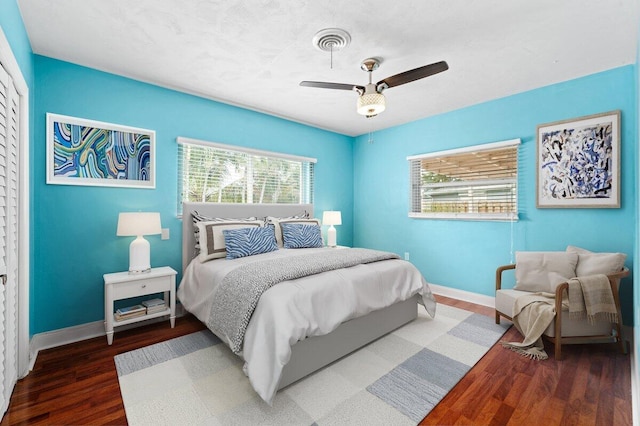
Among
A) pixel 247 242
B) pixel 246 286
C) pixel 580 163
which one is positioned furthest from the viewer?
pixel 247 242

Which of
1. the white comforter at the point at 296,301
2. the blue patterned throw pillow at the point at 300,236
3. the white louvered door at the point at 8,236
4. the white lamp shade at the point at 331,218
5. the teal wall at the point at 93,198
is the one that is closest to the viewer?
the white louvered door at the point at 8,236

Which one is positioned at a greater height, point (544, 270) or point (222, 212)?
point (222, 212)

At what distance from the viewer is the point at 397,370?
86.7 inches

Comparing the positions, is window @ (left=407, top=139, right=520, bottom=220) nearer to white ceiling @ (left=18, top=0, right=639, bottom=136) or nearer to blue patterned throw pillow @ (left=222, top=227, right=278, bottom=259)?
white ceiling @ (left=18, top=0, right=639, bottom=136)

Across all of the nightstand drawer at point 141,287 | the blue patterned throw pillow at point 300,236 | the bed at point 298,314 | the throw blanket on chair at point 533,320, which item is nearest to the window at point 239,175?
the bed at point 298,314

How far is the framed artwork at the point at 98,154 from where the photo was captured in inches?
105

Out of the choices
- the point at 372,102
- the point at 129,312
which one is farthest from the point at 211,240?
the point at 372,102

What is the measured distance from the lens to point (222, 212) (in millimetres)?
3625

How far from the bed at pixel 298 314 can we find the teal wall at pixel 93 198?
0.55 metres

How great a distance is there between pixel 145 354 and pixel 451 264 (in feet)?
12.3

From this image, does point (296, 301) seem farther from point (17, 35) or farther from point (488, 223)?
point (488, 223)

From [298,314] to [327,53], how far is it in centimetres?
219

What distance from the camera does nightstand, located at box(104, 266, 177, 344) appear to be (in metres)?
2.59

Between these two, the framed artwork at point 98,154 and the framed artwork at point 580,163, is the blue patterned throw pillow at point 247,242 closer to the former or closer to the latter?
the framed artwork at point 98,154
